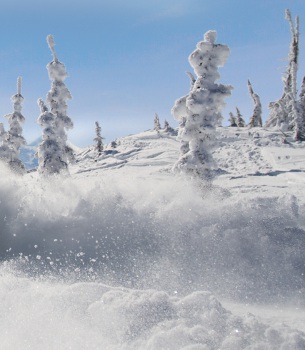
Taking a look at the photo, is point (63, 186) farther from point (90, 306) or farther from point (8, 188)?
point (90, 306)

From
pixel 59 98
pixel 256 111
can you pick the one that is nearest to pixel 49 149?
pixel 59 98

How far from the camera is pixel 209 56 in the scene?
63.7 ft

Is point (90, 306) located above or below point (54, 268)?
above

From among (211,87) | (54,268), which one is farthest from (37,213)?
(211,87)

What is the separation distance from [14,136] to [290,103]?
31.1 metres

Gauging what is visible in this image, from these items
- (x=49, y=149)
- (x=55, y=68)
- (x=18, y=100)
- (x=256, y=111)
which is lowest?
(x=49, y=149)

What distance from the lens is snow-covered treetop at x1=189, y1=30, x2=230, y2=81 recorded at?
63.1ft

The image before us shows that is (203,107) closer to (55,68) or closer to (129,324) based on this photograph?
(129,324)

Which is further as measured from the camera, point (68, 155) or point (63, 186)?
point (68, 155)

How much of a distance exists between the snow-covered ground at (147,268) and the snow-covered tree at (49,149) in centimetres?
1973

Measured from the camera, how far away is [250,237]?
9.54 meters

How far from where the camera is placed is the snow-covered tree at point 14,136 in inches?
1567

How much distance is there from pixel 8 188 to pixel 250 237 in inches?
279

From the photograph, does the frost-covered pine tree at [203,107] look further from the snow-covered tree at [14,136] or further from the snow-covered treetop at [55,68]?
the snow-covered tree at [14,136]
